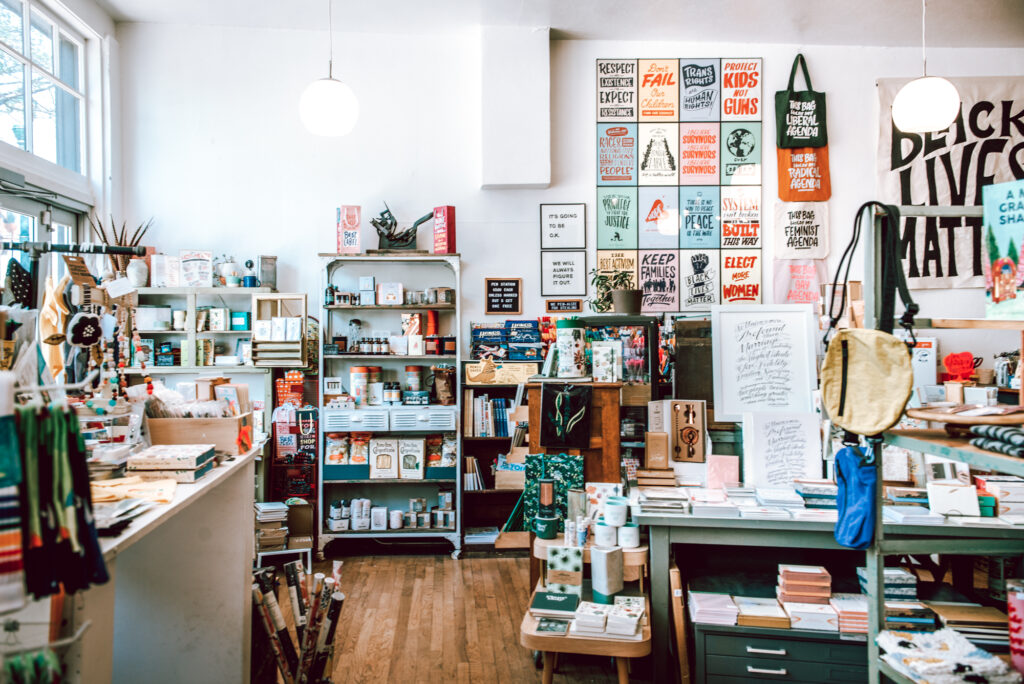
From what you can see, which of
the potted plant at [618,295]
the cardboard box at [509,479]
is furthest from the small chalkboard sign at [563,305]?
the cardboard box at [509,479]

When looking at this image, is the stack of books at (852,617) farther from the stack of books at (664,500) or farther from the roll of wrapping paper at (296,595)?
the roll of wrapping paper at (296,595)

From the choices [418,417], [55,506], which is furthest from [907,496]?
[418,417]

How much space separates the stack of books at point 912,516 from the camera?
2480mm

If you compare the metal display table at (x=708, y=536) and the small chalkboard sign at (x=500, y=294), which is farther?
the small chalkboard sign at (x=500, y=294)

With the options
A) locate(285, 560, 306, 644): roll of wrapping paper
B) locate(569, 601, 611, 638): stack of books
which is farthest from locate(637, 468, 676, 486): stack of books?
locate(285, 560, 306, 644): roll of wrapping paper

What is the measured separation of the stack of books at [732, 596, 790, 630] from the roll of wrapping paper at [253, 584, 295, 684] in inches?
69.4

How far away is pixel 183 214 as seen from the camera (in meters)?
5.04

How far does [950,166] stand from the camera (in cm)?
525

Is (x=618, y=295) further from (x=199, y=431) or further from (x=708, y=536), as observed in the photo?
(x=199, y=431)

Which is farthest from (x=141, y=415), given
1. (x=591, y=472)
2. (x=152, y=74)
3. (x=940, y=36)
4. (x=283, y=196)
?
(x=940, y=36)

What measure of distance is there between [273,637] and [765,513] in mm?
1982

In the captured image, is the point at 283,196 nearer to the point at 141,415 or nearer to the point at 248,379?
→ the point at 248,379

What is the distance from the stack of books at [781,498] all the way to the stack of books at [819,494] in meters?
0.03

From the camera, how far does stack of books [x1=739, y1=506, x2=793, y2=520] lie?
8.35 feet
